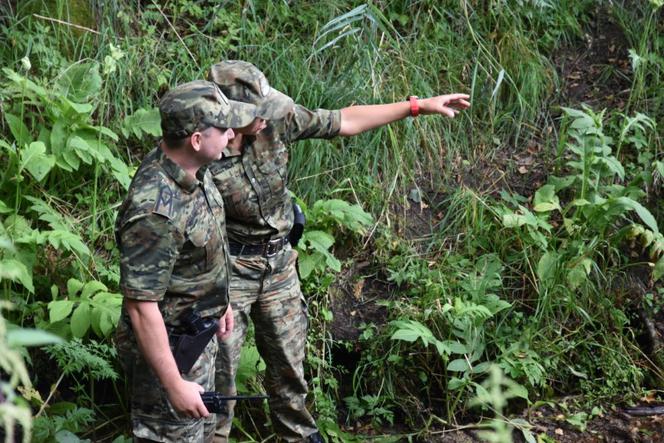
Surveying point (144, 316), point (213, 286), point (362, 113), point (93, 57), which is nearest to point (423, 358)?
point (362, 113)

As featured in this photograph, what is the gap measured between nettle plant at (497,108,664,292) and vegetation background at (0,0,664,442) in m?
0.01

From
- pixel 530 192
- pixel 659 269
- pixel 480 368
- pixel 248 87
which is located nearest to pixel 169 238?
pixel 248 87

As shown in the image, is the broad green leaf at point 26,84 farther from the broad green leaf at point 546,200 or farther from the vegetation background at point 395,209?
the broad green leaf at point 546,200

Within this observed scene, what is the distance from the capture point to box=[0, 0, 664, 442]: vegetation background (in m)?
4.68

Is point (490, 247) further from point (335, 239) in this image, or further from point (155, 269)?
point (155, 269)

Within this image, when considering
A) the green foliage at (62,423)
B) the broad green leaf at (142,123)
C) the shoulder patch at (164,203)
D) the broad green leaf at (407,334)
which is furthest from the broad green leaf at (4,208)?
the broad green leaf at (407,334)

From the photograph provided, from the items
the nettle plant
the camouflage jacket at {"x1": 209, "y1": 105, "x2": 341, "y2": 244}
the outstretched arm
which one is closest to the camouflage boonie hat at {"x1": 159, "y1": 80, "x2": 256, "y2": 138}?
the camouflage jacket at {"x1": 209, "y1": 105, "x2": 341, "y2": 244}

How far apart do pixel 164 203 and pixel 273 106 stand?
91 cm

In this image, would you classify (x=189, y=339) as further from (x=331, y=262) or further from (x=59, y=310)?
(x=331, y=262)

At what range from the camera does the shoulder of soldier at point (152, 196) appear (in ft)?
9.94

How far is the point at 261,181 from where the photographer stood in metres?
3.89

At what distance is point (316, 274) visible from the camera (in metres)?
5.20

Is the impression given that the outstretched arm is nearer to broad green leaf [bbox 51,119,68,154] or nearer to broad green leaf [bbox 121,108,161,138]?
broad green leaf [bbox 121,108,161,138]

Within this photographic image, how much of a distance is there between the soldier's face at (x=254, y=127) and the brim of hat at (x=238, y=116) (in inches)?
1.9
